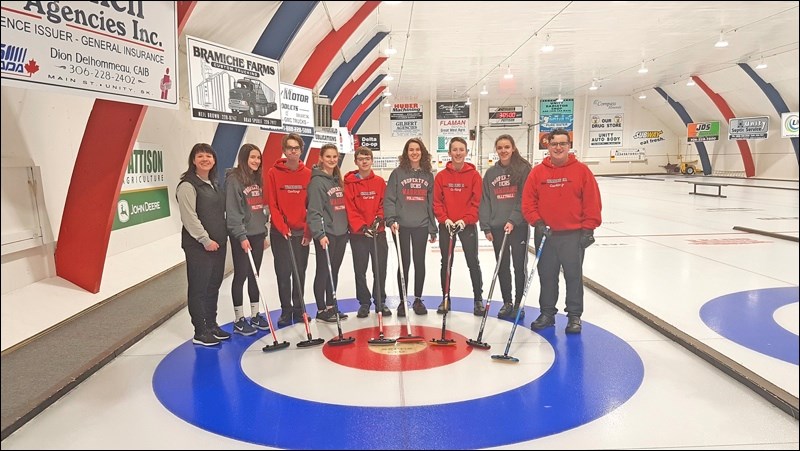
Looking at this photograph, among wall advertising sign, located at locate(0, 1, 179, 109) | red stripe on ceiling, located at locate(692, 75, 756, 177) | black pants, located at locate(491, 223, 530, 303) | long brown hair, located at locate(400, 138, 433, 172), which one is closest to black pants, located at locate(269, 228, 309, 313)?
long brown hair, located at locate(400, 138, 433, 172)

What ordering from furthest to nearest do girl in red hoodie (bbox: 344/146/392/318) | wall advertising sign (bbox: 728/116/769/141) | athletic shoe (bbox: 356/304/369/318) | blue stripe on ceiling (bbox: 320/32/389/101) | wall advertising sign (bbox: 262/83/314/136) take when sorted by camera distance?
wall advertising sign (bbox: 728/116/769/141)
blue stripe on ceiling (bbox: 320/32/389/101)
wall advertising sign (bbox: 262/83/314/136)
athletic shoe (bbox: 356/304/369/318)
girl in red hoodie (bbox: 344/146/392/318)

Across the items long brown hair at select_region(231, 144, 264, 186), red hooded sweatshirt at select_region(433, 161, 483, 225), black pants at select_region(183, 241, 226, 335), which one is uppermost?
long brown hair at select_region(231, 144, 264, 186)

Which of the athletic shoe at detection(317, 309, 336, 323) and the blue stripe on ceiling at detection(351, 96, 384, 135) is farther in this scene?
the blue stripe on ceiling at detection(351, 96, 384, 135)

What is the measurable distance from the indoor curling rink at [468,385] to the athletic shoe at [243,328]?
8 centimetres

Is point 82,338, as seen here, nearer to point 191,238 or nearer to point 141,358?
point 141,358

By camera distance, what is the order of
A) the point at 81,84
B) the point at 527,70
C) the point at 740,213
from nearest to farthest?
the point at 81,84 < the point at 740,213 < the point at 527,70

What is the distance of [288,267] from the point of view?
4.46 meters

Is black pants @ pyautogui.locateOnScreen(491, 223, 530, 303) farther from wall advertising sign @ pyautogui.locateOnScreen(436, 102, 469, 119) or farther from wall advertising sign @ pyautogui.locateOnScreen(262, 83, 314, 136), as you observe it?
wall advertising sign @ pyautogui.locateOnScreen(436, 102, 469, 119)

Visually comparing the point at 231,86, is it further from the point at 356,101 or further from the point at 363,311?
the point at 356,101

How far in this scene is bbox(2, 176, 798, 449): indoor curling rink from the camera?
2.42 meters

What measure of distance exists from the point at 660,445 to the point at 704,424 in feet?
1.27

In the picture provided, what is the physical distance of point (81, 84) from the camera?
10.7 feet

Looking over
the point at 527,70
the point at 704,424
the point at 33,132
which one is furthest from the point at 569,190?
the point at 527,70

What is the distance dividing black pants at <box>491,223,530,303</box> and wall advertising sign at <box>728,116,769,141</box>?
20663 millimetres
